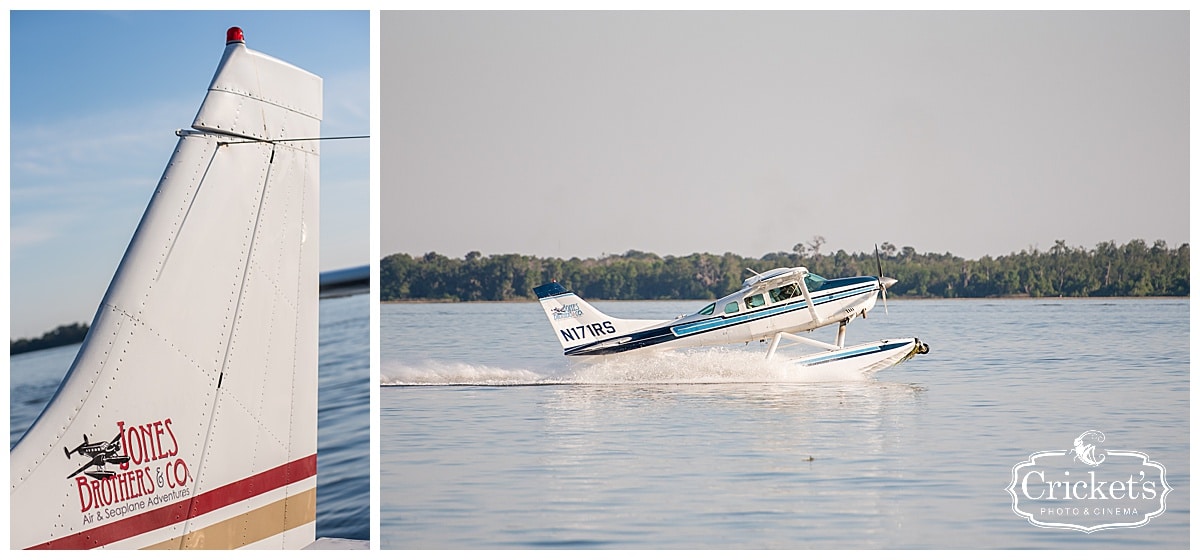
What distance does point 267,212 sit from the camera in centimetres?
241

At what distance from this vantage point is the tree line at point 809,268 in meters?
4.39

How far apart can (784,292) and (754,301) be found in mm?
165

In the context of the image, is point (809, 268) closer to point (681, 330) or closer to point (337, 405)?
point (681, 330)

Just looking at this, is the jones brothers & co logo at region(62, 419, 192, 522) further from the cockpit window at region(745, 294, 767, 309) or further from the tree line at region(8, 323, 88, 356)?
the cockpit window at region(745, 294, 767, 309)

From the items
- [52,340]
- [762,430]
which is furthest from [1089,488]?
[52,340]

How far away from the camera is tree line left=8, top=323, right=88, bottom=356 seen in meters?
3.83

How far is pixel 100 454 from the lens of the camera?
212cm

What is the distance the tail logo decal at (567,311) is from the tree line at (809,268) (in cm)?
12

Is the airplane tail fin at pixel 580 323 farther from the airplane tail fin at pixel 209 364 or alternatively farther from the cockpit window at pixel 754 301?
the airplane tail fin at pixel 209 364

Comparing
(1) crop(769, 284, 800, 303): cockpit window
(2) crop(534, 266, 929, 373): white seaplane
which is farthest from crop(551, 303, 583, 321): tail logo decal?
(1) crop(769, 284, 800, 303): cockpit window

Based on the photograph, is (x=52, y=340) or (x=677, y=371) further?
(x=677, y=371)

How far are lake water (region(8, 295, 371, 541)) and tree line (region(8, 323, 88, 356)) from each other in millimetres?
78

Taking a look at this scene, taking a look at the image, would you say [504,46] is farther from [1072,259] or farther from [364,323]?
Answer: [364,323]

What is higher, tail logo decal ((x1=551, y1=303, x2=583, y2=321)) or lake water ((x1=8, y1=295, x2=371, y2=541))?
tail logo decal ((x1=551, y1=303, x2=583, y2=321))
